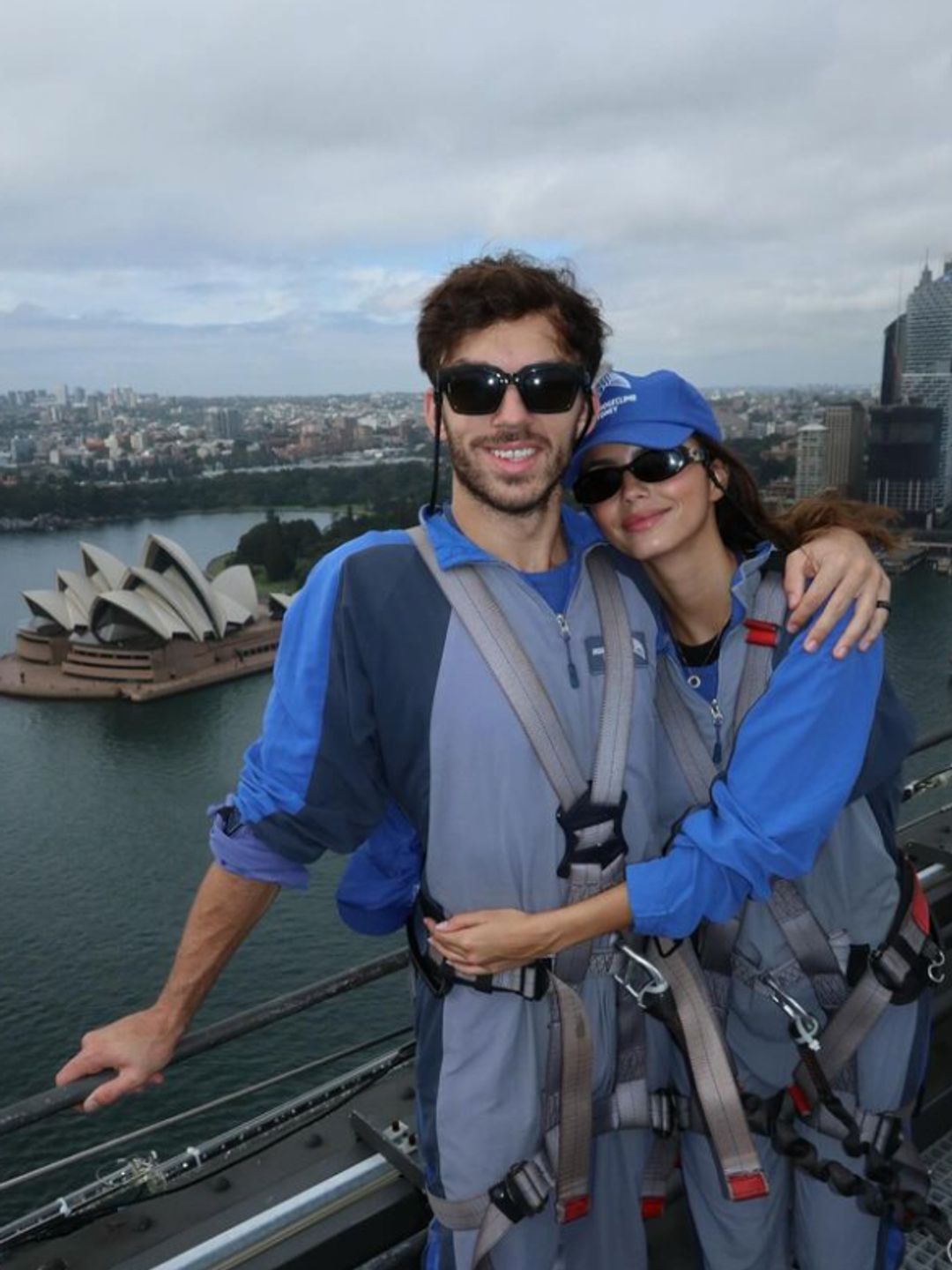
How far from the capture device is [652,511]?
3.03ft

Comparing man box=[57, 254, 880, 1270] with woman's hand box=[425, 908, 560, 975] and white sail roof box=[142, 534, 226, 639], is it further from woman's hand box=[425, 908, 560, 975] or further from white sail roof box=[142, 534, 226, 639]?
white sail roof box=[142, 534, 226, 639]

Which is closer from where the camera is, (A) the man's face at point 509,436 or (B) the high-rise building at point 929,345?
(A) the man's face at point 509,436

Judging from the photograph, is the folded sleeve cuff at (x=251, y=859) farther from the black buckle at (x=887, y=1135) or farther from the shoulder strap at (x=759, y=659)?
the black buckle at (x=887, y=1135)

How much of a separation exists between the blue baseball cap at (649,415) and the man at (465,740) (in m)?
0.05

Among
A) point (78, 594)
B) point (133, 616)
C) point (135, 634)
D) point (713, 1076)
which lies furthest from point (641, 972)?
point (78, 594)

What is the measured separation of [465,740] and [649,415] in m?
0.35

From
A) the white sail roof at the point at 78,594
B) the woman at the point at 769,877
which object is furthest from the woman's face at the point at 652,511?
the white sail roof at the point at 78,594

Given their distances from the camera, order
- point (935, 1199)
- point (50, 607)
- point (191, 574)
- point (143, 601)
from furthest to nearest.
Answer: point (50, 607), point (191, 574), point (143, 601), point (935, 1199)

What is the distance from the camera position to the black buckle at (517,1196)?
0.81 meters

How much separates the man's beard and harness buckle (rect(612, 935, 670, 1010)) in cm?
37

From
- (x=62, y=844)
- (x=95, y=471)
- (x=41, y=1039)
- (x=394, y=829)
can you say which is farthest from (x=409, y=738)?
(x=95, y=471)

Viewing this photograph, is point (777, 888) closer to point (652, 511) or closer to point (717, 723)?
point (717, 723)

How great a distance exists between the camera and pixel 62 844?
11.8 metres

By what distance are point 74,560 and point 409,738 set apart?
3475 centimetres
